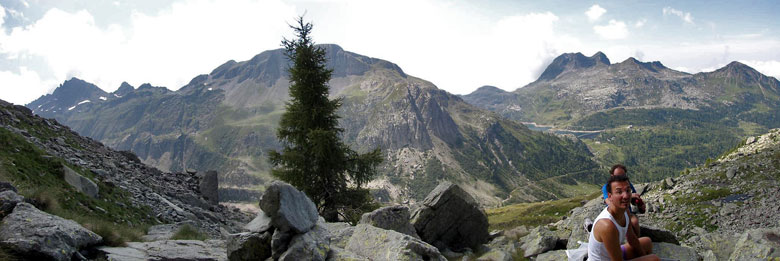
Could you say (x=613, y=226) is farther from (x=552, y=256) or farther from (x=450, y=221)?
(x=450, y=221)

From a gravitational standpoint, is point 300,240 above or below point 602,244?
below

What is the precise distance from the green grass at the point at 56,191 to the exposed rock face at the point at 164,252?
3.88ft

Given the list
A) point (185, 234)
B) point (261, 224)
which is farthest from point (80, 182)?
point (261, 224)

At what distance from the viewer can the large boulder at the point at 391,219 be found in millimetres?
16266

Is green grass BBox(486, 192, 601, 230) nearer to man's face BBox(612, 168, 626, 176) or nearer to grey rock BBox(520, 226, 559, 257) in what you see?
grey rock BBox(520, 226, 559, 257)

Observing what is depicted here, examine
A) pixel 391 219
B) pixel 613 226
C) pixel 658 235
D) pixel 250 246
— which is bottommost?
pixel 658 235

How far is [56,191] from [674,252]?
2518cm

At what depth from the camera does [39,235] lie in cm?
750

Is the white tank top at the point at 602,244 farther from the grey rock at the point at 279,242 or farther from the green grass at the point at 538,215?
the green grass at the point at 538,215

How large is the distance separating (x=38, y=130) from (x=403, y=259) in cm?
2686

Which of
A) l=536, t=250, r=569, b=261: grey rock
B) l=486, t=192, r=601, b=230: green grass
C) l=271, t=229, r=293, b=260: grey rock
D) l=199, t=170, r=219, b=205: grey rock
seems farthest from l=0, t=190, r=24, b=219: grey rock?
l=486, t=192, r=601, b=230: green grass

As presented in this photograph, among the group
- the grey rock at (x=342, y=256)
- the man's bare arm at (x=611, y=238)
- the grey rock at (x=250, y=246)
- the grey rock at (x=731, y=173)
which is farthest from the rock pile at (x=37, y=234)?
the grey rock at (x=731, y=173)

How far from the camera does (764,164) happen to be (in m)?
40.5

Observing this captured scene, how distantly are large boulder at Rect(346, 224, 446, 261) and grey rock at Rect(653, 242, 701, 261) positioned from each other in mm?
8399
